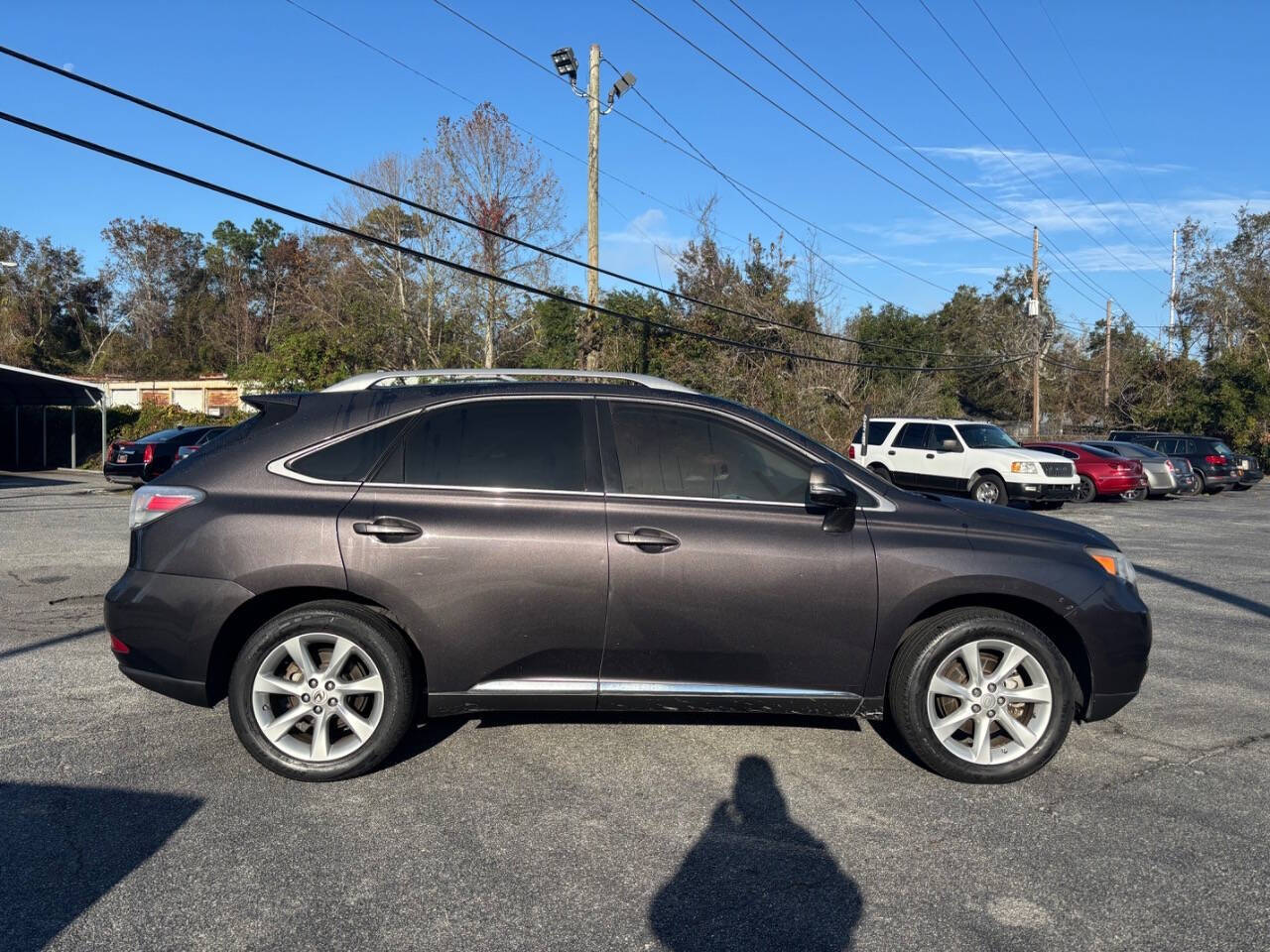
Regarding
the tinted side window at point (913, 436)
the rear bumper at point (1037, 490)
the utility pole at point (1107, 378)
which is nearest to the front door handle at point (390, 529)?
the rear bumper at point (1037, 490)

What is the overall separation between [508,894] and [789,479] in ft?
7.36

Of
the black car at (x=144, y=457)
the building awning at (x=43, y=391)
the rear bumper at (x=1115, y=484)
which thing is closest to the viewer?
the black car at (x=144, y=457)

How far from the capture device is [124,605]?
4457 millimetres

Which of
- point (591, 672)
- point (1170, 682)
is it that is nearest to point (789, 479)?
point (591, 672)

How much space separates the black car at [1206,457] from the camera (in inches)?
1054

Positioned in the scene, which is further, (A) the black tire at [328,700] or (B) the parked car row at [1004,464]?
(B) the parked car row at [1004,464]

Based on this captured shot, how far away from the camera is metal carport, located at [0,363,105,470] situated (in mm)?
30188

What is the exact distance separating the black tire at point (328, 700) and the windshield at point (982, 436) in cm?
1743

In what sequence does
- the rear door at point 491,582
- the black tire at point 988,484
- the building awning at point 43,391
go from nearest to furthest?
the rear door at point 491,582 → the black tire at point 988,484 → the building awning at point 43,391

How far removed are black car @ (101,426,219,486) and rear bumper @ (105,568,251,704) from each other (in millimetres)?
19082

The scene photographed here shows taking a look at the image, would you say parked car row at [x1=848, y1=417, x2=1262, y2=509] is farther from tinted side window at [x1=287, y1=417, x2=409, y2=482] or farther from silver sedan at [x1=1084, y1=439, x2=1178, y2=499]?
tinted side window at [x1=287, y1=417, x2=409, y2=482]

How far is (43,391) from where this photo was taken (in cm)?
3269

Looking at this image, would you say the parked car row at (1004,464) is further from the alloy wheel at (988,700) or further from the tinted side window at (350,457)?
the tinted side window at (350,457)

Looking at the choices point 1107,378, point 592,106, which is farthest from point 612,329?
point 1107,378
